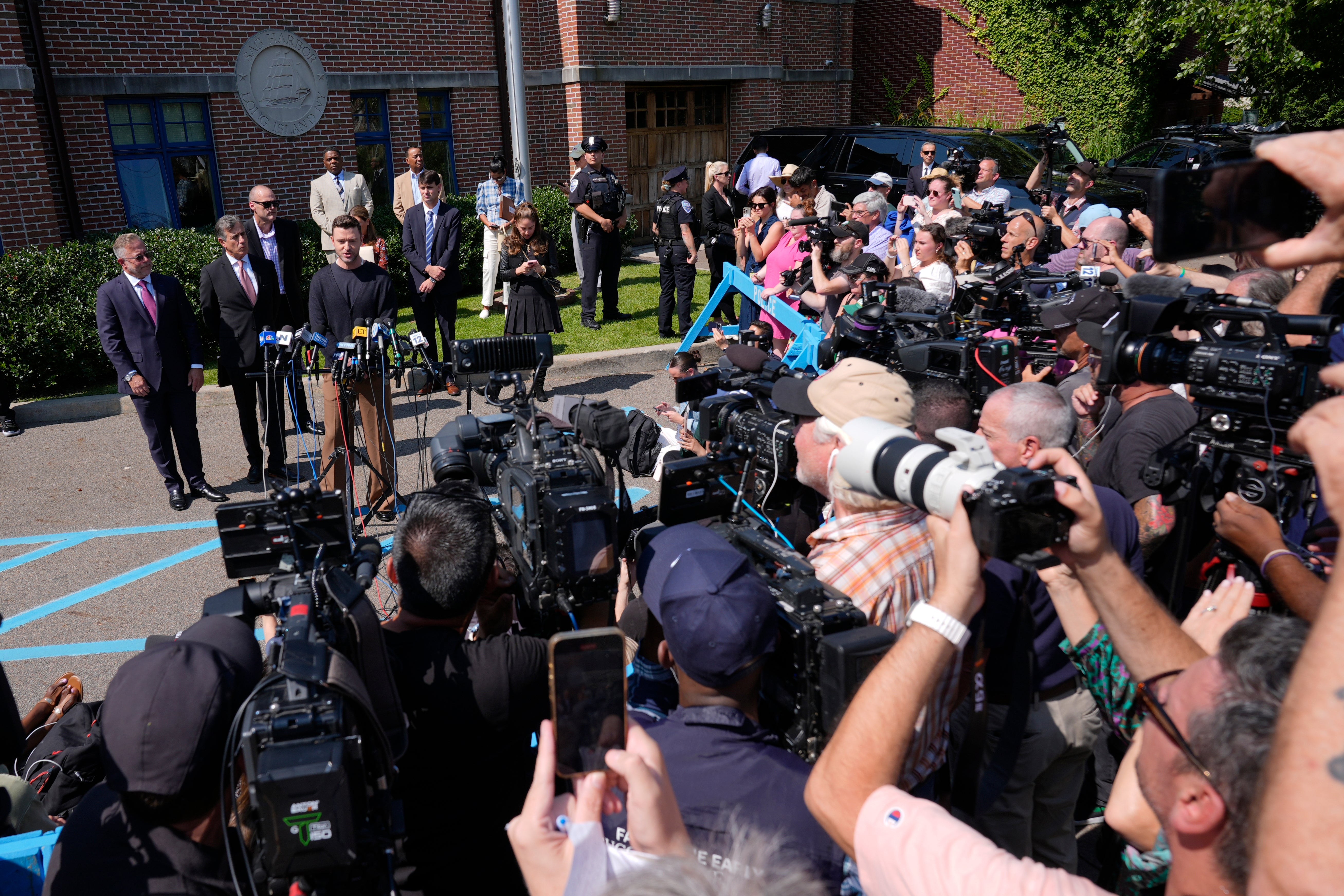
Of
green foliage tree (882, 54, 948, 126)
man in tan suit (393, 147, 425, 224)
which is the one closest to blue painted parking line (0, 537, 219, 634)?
man in tan suit (393, 147, 425, 224)

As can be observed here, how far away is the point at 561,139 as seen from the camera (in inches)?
628

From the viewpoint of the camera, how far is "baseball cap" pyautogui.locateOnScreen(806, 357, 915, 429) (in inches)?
116

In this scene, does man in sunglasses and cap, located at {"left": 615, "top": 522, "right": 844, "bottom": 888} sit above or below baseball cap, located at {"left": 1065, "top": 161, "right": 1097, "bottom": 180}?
below

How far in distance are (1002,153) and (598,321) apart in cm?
701

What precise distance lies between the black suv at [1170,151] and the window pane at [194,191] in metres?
14.4

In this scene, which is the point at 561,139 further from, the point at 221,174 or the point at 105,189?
the point at 105,189

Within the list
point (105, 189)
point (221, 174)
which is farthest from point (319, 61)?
point (105, 189)

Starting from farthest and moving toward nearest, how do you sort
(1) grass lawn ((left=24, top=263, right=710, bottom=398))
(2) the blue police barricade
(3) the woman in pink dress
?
1. (1) grass lawn ((left=24, top=263, right=710, bottom=398))
2. (3) the woman in pink dress
3. (2) the blue police barricade

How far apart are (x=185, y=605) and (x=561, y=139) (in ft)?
39.5

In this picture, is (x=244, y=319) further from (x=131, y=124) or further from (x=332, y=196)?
(x=131, y=124)

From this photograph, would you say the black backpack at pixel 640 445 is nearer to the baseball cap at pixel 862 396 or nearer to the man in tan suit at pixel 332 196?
the baseball cap at pixel 862 396

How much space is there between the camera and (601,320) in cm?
1205

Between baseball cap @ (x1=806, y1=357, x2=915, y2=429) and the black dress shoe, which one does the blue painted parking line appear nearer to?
the black dress shoe

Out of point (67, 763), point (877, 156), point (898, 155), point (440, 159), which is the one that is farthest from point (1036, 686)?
point (440, 159)
